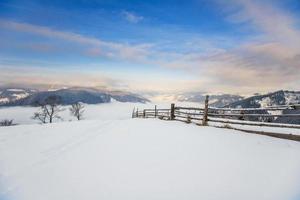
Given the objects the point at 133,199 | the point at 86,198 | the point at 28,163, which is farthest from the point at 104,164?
the point at 28,163

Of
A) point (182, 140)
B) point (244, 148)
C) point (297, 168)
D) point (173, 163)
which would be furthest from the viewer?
point (182, 140)

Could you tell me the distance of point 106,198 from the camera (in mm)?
7043

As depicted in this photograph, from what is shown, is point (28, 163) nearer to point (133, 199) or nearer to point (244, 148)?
point (133, 199)

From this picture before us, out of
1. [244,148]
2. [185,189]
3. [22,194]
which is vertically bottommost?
[22,194]

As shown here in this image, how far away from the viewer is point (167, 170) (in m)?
8.14

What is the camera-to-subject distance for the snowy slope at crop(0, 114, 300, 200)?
6906mm

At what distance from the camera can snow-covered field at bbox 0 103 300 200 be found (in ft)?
22.6

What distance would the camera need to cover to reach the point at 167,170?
26.7 ft

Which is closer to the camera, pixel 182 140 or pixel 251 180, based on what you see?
pixel 251 180

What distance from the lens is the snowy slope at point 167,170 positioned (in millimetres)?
6906

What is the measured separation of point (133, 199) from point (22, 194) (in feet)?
11.4

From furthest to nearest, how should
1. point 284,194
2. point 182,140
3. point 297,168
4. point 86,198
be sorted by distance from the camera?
point 182,140 < point 297,168 < point 86,198 < point 284,194

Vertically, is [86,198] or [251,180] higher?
[251,180]

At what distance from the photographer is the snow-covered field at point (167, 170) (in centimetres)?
690
